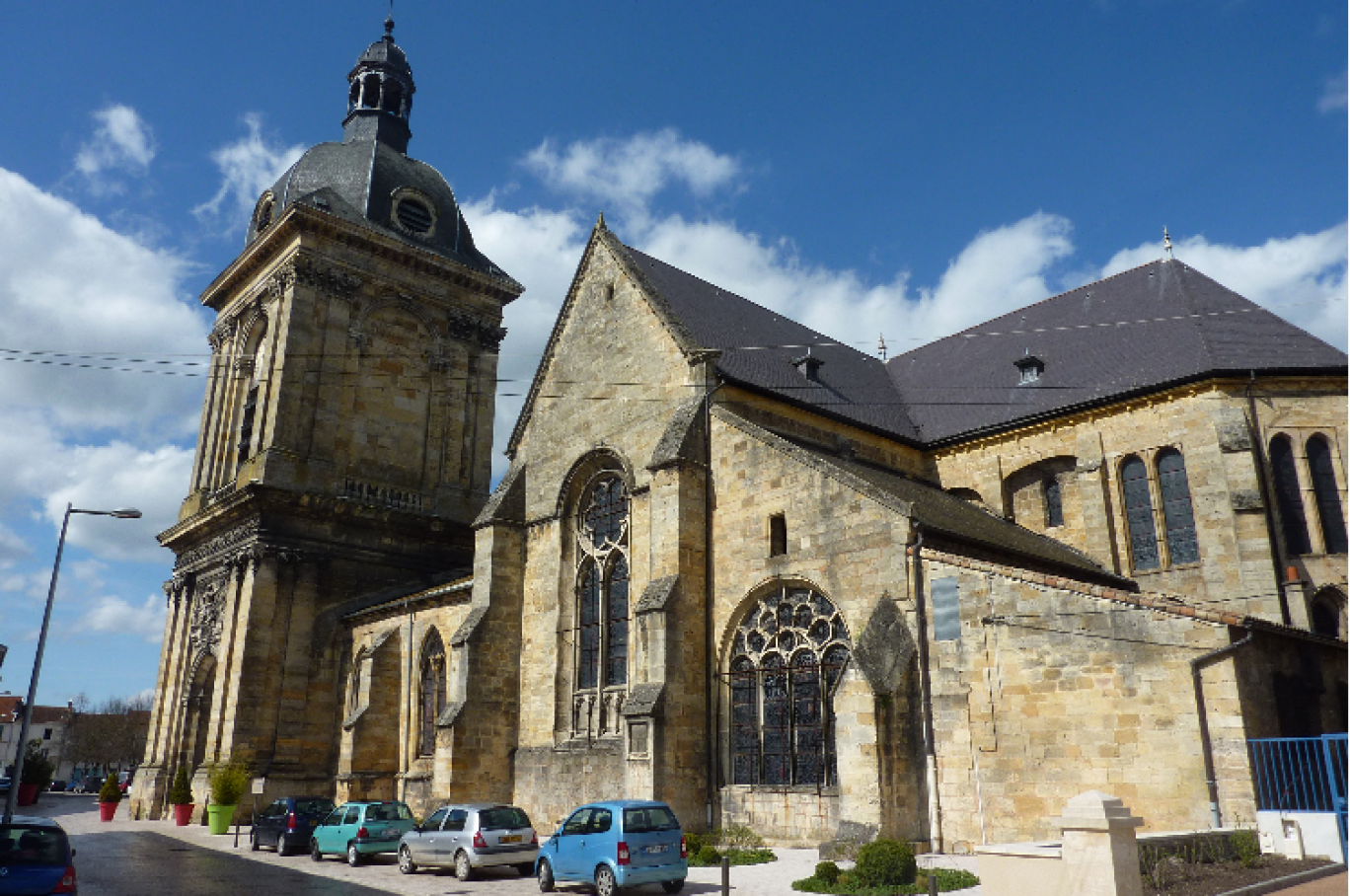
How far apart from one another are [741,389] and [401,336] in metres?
18.1

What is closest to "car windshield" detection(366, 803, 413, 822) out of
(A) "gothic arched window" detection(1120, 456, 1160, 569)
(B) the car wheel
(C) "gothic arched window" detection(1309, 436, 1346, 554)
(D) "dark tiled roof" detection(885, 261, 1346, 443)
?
(B) the car wheel

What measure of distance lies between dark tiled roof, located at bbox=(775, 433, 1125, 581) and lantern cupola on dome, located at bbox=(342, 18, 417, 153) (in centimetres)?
2462

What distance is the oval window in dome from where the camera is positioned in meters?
36.1

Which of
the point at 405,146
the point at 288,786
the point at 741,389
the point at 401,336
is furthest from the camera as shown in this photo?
the point at 405,146

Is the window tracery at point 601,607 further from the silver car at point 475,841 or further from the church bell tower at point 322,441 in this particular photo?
the church bell tower at point 322,441

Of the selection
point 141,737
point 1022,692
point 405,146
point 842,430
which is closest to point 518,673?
point 842,430

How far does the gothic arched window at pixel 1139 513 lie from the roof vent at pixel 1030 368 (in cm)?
374

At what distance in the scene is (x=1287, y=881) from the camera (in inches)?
417

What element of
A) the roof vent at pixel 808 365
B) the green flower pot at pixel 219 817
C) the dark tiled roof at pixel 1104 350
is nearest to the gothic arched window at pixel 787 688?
the roof vent at pixel 808 365

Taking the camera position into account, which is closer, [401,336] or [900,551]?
[900,551]

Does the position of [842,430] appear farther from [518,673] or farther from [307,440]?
[307,440]

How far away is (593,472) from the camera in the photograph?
23094mm

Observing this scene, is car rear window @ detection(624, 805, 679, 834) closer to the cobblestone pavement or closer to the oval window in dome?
the cobblestone pavement

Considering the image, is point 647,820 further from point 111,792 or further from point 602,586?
point 111,792
